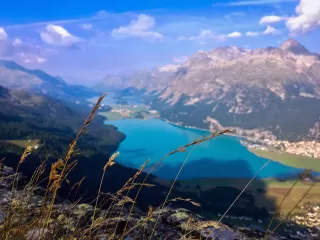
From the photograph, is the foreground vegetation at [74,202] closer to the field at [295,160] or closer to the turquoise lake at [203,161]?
the turquoise lake at [203,161]

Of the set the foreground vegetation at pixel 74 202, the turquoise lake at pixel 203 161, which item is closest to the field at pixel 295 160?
the turquoise lake at pixel 203 161

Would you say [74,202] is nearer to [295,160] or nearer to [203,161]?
[203,161]

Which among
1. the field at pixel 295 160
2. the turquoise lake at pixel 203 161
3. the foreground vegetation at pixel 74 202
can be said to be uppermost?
the foreground vegetation at pixel 74 202

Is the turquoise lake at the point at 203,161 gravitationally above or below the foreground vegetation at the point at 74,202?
below

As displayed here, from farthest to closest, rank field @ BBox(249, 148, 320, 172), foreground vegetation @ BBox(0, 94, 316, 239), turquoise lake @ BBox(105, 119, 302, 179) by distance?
field @ BBox(249, 148, 320, 172) → turquoise lake @ BBox(105, 119, 302, 179) → foreground vegetation @ BBox(0, 94, 316, 239)

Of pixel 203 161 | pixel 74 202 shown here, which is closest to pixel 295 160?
pixel 203 161

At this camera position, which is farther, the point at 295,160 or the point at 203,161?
the point at 295,160

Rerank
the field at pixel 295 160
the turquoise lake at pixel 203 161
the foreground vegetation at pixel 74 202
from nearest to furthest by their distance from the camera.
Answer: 1. the foreground vegetation at pixel 74 202
2. the turquoise lake at pixel 203 161
3. the field at pixel 295 160

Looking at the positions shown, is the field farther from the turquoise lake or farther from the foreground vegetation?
the foreground vegetation

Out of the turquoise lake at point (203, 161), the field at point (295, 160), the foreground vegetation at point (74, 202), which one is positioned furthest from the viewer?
the field at point (295, 160)

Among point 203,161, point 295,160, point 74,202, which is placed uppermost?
point 74,202

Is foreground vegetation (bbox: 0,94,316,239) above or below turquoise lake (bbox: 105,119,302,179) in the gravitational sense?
above

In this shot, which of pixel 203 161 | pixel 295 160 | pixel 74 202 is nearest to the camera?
pixel 74 202

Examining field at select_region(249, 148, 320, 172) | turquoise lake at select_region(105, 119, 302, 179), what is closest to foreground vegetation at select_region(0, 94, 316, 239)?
turquoise lake at select_region(105, 119, 302, 179)
